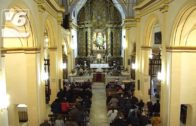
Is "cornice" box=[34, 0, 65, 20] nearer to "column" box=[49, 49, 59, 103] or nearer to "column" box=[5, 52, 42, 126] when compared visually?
"column" box=[5, 52, 42, 126]

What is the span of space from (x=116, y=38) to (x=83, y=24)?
489 centimetres

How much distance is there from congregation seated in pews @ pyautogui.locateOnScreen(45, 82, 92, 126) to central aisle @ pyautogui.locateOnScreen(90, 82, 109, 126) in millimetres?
533

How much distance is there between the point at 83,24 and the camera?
118ft

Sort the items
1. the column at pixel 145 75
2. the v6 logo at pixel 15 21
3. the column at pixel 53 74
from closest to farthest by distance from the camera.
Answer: the v6 logo at pixel 15 21 → the column at pixel 145 75 → the column at pixel 53 74

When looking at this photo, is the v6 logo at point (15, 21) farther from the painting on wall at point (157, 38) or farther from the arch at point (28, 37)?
the painting on wall at point (157, 38)

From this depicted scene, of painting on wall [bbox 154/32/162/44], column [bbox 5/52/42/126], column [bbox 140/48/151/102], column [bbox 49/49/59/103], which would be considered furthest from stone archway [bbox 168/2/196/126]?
column [bbox 49/49/59/103]

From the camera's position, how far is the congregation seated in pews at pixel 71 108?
13.5 metres

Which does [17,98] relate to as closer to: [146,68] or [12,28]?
[12,28]

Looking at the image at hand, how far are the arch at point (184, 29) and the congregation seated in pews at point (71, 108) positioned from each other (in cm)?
589

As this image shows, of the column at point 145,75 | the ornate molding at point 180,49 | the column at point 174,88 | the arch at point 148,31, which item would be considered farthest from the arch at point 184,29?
the column at point 145,75

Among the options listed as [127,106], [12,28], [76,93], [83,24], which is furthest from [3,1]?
[83,24]

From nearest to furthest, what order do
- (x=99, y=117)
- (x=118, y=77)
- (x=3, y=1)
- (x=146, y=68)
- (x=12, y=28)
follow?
(x=3, y=1), (x=12, y=28), (x=99, y=117), (x=146, y=68), (x=118, y=77)

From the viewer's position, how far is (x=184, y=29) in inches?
460

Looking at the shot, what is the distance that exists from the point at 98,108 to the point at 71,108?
3.73m
